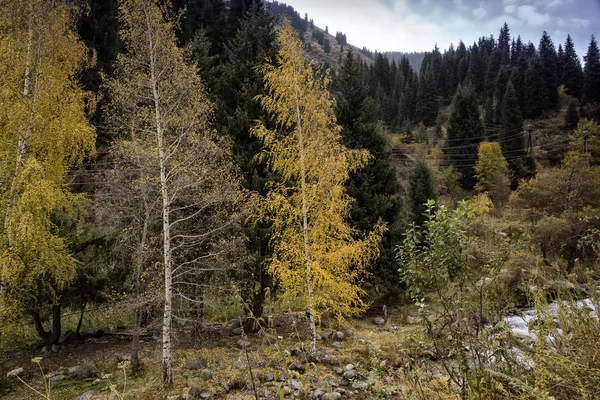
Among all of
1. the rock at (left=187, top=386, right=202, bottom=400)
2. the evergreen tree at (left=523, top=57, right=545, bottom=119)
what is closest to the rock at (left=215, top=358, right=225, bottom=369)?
the rock at (left=187, top=386, right=202, bottom=400)

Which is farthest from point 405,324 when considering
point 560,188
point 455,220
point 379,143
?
point 560,188

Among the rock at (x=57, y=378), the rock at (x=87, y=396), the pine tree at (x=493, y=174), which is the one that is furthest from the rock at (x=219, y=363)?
the pine tree at (x=493, y=174)

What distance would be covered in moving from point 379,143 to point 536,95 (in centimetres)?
5793

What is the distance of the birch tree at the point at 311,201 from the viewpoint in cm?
882

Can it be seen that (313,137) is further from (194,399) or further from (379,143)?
(194,399)

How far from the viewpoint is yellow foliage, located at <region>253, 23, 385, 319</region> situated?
8836mm

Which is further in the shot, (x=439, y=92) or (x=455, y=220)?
(x=439, y=92)

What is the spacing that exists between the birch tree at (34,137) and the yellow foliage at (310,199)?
5040 millimetres

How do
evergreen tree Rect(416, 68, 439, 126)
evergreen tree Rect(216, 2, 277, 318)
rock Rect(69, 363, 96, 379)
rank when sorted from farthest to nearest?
evergreen tree Rect(416, 68, 439, 126), evergreen tree Rect(216, 2, 277, 318), rock Rect(69, 363, 96, 379)

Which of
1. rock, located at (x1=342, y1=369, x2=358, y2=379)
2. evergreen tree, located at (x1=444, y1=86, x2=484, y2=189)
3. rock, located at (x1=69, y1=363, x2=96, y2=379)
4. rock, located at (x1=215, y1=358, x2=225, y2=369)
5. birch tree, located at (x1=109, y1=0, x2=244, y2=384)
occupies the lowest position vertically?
rock, located at (x1=342, y1=369, x2=358, y2=379)

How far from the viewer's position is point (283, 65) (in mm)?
9586

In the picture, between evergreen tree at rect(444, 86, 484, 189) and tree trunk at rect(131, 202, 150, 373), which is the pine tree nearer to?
evergreen tree at rect(444, 86, 484, 189)

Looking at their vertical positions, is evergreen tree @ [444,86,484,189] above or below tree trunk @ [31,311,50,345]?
above

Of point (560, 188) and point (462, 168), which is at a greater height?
point (462, 168)
